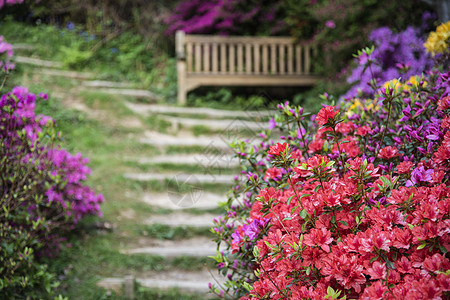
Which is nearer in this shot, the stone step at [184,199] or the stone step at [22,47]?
the stone step at [184,199]

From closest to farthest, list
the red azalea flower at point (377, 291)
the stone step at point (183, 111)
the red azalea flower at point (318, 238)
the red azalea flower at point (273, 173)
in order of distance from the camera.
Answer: the red azalea flower at point (377, 291) → the red azalea flower at point (318, 238) → the red azalea flower at point (273, 173) → the stone step at point (183, 111)

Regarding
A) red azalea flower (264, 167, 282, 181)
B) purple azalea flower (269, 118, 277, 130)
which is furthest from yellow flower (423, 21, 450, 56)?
red azalea flower (264, 167, 282, 181)

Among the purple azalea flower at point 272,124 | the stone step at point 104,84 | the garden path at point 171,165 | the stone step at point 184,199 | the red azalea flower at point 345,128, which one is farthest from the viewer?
the stone step at point 104,84

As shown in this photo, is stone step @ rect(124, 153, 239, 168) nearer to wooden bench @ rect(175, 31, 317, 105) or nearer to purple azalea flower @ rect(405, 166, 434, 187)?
wooden bench @ rect(175, 31, 317, 105)

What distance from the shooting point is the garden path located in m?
3.12

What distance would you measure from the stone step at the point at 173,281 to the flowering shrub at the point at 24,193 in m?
0.40

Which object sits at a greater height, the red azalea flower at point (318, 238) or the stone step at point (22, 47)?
the red azalea flower at point (318, 238)

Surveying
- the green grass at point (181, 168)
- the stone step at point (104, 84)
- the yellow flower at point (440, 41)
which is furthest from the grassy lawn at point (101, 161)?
the yellow flower at point (440, 41)

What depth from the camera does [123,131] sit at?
522 centimetres

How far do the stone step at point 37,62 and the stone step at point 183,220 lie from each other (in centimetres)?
382

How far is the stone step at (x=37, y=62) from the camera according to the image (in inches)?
249

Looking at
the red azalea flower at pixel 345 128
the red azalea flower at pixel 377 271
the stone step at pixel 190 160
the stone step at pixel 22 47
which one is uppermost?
the red azalea flower at pixel 345 128

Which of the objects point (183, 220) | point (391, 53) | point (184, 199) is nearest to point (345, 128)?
point (183, 220)

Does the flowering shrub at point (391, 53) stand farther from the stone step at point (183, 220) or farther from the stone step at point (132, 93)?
the stone step at point (132, 93)
